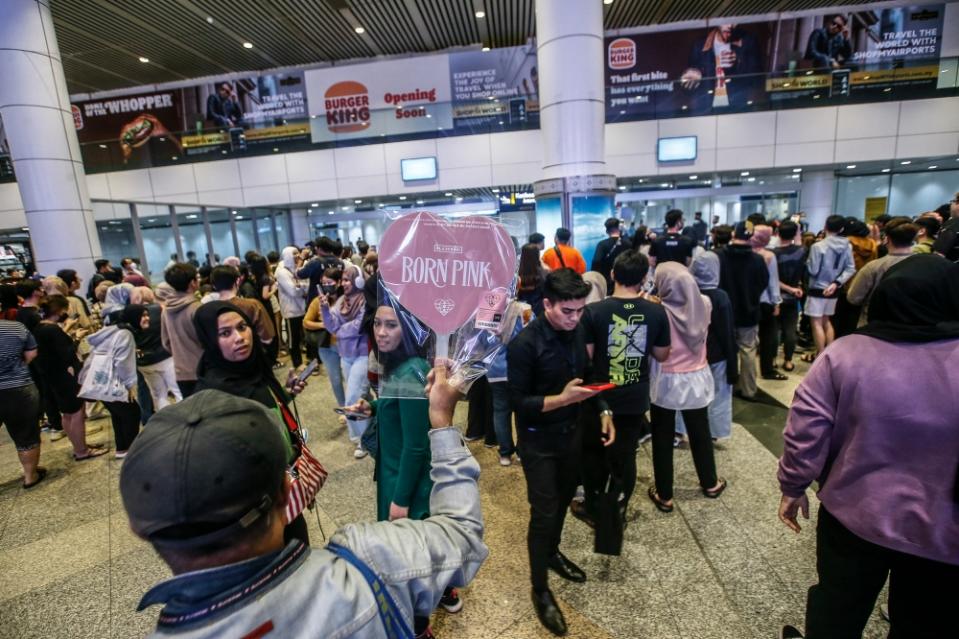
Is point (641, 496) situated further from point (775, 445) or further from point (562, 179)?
point (562, 179)

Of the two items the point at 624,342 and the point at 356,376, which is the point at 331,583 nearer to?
the point at 624,342

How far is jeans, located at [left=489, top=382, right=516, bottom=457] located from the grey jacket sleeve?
267cm

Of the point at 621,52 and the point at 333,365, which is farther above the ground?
the point at 621,52

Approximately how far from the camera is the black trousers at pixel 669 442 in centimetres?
296

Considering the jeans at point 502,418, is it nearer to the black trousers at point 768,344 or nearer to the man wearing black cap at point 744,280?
the man wearing black cap at point 744,280

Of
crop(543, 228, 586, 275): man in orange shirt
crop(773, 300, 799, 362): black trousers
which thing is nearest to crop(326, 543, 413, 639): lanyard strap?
crop(543, 228, 586, 275): man in orange shirt

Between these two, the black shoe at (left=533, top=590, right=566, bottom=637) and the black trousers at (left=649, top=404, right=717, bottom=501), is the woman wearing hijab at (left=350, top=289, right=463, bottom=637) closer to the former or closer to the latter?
the black shoe at (left=533, top=590, right=566, bottom=637)

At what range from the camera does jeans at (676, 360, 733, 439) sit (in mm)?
3637

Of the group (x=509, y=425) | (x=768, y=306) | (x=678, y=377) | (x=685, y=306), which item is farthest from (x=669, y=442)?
(x=768, y=306)

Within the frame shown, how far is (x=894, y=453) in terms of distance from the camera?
1.48 m

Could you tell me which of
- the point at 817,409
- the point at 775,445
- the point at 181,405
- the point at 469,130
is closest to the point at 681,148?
the point at 469,130

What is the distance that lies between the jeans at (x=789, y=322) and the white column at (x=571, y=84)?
315cm

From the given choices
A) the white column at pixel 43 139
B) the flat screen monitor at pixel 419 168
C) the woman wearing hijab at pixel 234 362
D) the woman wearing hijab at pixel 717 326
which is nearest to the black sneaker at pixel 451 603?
the woman wearing hijab at pixel 234 362

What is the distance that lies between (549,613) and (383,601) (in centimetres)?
181
